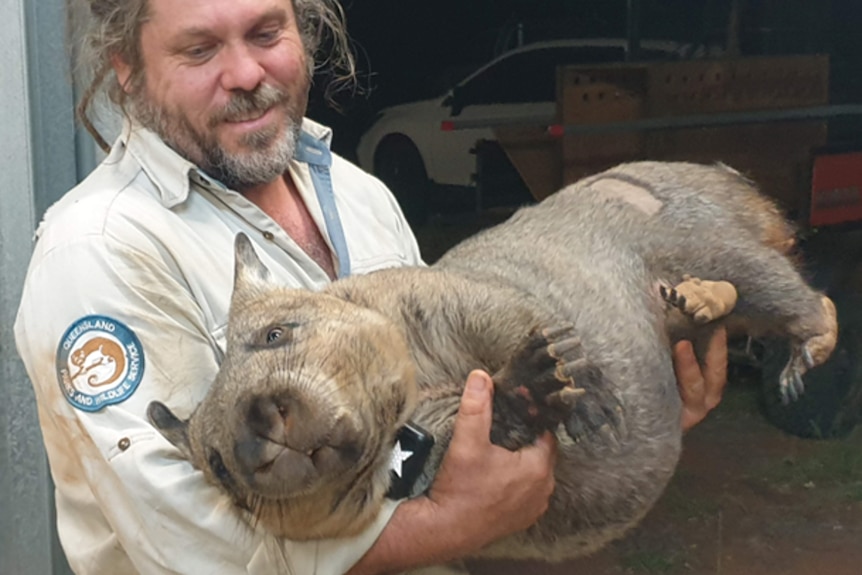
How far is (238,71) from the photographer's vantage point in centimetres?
273

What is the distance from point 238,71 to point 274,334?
698 mm

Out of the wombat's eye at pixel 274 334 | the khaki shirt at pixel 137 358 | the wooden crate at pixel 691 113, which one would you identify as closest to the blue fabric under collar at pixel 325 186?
the khaki shirt at pixel 137 358

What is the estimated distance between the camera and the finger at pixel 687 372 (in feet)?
10.2

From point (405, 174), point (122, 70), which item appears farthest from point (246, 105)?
point (405, 174)

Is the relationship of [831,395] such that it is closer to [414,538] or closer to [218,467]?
[414,538]

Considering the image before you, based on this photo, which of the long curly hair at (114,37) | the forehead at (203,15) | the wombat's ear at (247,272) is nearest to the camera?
the wombat's ear at (247,272)

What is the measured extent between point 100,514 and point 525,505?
882 millimetres

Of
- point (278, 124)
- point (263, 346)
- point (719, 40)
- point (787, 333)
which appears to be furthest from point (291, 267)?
point (719, 40)

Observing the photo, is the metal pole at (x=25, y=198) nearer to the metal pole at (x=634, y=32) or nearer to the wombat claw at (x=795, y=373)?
the wombat claw at (x=795, y=373)

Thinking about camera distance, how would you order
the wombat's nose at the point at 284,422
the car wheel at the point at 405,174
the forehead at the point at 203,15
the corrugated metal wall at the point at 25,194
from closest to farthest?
1. the wombat's nose at the point at 284,422
2. the forehead at the point at 203,15
3. the corrugated metal wall at the point at 25,194
4. the car wheel at the point at 405,174

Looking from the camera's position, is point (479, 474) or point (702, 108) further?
point (702, 108)

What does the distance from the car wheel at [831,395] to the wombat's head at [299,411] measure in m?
4.50

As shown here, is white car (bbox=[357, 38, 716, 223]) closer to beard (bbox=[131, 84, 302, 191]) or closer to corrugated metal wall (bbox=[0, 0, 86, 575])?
corrugated metal wall (bbox=[0, 0, 86, 575])

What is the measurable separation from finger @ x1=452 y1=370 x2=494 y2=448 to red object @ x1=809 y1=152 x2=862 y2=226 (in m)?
3.95
